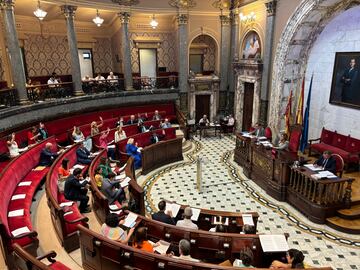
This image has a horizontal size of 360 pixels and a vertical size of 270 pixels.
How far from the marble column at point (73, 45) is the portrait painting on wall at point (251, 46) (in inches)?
291

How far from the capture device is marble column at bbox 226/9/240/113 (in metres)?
13.3

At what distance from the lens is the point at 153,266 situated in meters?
3.50

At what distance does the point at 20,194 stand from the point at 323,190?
6.46 meters

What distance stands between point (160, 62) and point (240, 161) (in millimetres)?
8554

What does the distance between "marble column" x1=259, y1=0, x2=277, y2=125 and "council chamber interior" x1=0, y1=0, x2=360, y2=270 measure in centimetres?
6

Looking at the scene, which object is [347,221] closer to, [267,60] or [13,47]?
[267,60]

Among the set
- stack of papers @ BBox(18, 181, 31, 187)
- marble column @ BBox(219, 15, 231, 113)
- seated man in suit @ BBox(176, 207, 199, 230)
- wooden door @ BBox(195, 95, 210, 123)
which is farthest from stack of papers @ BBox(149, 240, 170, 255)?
marble column @ BBox(219, 15, 231, 113)

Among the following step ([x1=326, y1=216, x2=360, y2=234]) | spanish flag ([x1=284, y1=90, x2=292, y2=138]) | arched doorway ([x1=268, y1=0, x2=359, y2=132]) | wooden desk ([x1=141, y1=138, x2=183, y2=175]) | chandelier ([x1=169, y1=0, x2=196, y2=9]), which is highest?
chandelier ([x1=169, y1=0, x2=196, y2=9])

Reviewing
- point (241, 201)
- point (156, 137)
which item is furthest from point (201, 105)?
point (241, 201)

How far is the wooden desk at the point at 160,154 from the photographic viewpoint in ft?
29.7

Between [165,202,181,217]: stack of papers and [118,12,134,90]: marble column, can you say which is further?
[118,12,134,90]: marble column

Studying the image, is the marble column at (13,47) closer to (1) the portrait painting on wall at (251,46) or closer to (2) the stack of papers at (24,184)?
(2) the stack of papers at (24,184)

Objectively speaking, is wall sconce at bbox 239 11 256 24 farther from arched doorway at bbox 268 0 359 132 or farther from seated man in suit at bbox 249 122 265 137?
seated man in suit at bbox 249 122 265 137

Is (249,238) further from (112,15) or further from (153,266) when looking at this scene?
(112,15)
